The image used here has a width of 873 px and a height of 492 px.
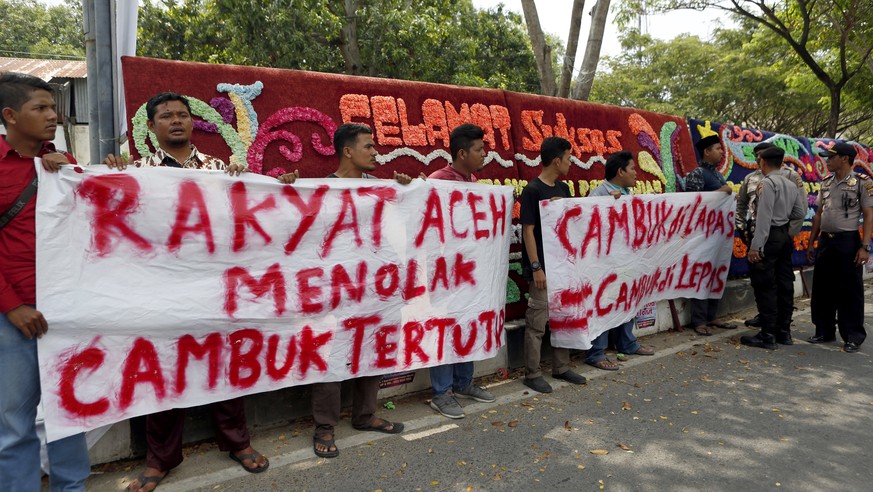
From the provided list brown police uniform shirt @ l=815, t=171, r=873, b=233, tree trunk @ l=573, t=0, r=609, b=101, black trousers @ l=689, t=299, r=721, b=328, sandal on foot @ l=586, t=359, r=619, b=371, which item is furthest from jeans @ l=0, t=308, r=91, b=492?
tree trunk @ l=573, t=0, r=609, b=101

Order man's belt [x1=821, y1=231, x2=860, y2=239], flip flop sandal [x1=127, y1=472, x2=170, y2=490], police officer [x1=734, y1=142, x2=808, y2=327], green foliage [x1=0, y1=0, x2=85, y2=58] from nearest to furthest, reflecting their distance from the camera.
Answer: flip flop sandal [x1=127, y1=472, x2=170, y2=490]
man's belt [x1=821, y1=231, x2=860, y2=239]
police officer [x1=734, y1=142, x2=808, y2=327]
green foliage [x1=0, y1=0, x2=85, y2=58]

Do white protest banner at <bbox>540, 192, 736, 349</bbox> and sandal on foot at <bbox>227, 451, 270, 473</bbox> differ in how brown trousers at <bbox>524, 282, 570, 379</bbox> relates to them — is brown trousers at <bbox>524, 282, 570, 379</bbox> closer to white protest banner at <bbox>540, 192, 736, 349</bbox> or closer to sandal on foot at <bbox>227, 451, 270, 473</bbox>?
white protest banner at <bbox>540, 192, 736, 349</bbox>

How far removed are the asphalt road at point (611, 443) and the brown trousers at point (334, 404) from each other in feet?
0.41

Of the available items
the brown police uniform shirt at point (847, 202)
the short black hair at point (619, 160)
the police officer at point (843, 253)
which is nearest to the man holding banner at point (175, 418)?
the short black hair at point (619, 160)

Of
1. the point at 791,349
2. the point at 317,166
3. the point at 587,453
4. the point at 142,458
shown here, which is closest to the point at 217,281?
the point at 142,458

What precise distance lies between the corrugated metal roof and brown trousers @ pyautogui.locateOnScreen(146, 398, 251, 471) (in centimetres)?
1681

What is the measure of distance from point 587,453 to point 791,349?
11.2 ft

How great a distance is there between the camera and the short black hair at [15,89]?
227 centimetres

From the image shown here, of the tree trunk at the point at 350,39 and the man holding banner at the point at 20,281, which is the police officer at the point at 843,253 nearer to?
the man holding banner at the point at 20,281

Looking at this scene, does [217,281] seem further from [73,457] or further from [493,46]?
[493,46]

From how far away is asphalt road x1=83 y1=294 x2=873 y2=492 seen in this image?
9.68 feet

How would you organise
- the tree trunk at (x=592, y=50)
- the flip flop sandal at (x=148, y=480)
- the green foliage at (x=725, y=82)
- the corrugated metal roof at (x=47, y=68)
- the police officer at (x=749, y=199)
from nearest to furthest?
the flip flop sandal at (x=148, y=480), the police officer at (x=749, y=199), the tree trunk at (x=592, y=50), the corrugated metal roof at (x=47, y=68), the green foliage at (x=725, y=82)

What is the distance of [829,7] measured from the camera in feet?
37.3

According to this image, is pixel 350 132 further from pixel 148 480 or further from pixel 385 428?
pixel 148 480
